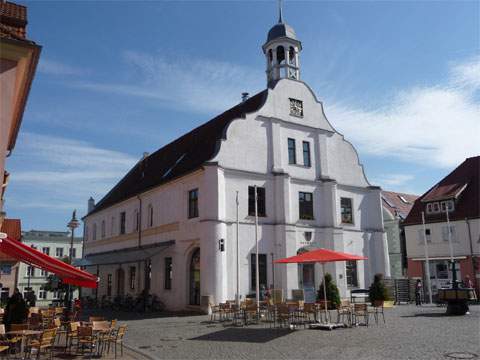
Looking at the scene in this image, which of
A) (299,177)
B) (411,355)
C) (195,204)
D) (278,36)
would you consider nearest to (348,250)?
(299,177)

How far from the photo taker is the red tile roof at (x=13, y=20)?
10.1 m

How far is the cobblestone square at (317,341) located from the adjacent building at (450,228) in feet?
61.6

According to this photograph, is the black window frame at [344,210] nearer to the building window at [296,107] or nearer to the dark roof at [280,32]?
the building window at [296,107]

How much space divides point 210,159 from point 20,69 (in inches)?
627

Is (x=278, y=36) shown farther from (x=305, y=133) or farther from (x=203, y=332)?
(x=203, y=332)

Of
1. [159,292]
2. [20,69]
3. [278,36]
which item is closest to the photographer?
[20,69]

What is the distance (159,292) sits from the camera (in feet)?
95.3

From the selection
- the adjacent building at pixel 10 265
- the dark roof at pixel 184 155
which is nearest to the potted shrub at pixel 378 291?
the dark roof at pixel 184 155

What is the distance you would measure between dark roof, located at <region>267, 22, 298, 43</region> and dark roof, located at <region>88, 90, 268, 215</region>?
405 cm

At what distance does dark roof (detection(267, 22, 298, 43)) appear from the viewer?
1233 inches

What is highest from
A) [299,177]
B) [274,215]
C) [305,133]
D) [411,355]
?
[305,133]

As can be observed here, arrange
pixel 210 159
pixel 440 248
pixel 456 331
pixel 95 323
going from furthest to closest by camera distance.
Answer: pixel 440 248, pixel 210 159, pixel 456 331, pixel 95 323

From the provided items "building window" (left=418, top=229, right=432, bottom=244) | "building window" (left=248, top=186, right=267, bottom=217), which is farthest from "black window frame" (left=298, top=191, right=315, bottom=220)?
"building window" (left=418, top=229, right=432, bottom=244)

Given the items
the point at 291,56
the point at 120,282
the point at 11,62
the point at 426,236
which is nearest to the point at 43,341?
the point at 11,62
